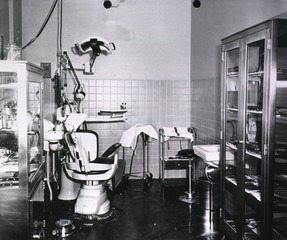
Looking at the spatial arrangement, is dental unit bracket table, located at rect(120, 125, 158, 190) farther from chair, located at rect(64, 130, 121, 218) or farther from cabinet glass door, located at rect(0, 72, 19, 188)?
cabinet glass door, located at rect(0, 72, 19, 188)

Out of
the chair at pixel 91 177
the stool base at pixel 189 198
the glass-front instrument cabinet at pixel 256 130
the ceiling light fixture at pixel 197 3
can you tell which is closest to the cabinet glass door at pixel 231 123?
the glass-front instrument cabinet at pixel 256 130

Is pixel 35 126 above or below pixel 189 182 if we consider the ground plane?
above

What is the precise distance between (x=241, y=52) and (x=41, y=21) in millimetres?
3916

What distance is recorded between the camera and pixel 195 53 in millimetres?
6242

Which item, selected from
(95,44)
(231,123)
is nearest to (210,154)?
(231,123)

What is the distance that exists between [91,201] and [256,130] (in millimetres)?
2209

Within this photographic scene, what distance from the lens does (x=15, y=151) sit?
3.40 meters

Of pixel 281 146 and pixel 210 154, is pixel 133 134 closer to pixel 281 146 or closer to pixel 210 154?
pixel 210 154

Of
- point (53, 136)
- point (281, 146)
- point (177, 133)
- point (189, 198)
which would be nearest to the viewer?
point (281, 146)

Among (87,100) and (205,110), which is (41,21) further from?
(205,110)

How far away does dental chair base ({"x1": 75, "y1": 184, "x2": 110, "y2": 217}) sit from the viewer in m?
4.55

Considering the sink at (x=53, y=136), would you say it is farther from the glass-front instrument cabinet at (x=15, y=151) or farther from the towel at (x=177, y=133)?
the towel at (x=177, y=133)

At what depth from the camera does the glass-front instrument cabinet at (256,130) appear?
293cm

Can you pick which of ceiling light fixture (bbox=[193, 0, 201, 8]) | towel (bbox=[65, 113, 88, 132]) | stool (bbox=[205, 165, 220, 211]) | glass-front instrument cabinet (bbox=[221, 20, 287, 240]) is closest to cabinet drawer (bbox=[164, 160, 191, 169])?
stool (bbox=[205, 165, 220, 211])
